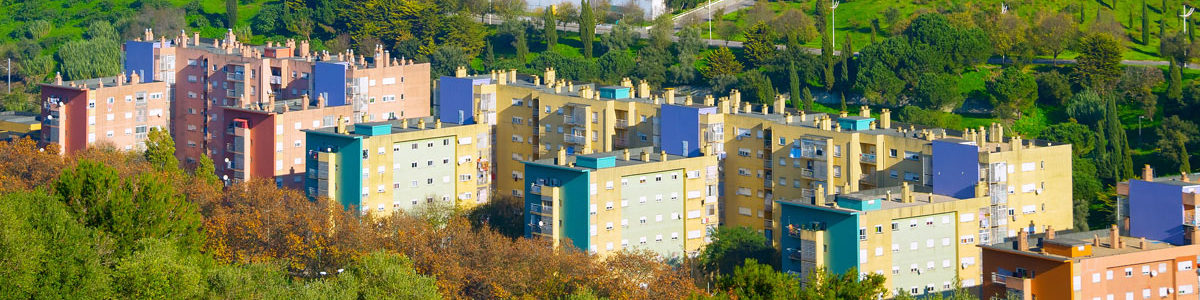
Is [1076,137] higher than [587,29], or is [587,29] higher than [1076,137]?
[587,29]

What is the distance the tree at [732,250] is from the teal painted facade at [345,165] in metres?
18.5

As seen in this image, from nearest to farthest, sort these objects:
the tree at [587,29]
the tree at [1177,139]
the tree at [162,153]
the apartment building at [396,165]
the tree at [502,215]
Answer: the tree at [502,215], the apartment building at [396,165], the tree at [162,153], the tree at [1177,139], the tree at [587,29]

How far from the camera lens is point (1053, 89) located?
489ft

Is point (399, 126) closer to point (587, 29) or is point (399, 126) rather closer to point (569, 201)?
point (569, 201)

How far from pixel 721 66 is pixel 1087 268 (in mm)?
69943

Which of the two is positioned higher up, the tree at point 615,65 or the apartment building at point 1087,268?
the tree at point 615,65

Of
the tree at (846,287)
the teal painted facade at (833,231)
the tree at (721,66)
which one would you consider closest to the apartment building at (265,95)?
the tree at (721,66)

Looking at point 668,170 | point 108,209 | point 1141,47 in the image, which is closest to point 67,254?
point 108,209

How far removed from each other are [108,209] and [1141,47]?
273 ft

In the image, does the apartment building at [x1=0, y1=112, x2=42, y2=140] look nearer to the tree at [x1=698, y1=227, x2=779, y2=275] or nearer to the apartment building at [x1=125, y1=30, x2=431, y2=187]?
the apartment building at [x1=125, y1=30, x2=431, y2=187]

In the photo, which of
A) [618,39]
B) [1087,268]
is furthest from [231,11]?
[1087,268]

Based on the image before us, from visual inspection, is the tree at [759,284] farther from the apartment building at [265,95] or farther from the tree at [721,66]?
the tree at [721,66]

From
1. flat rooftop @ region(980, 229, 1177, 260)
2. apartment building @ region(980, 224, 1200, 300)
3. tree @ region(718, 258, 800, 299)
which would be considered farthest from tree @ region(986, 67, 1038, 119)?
tree @ region(718, 258, 800, 299)

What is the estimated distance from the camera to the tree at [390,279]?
96812 millimetres
